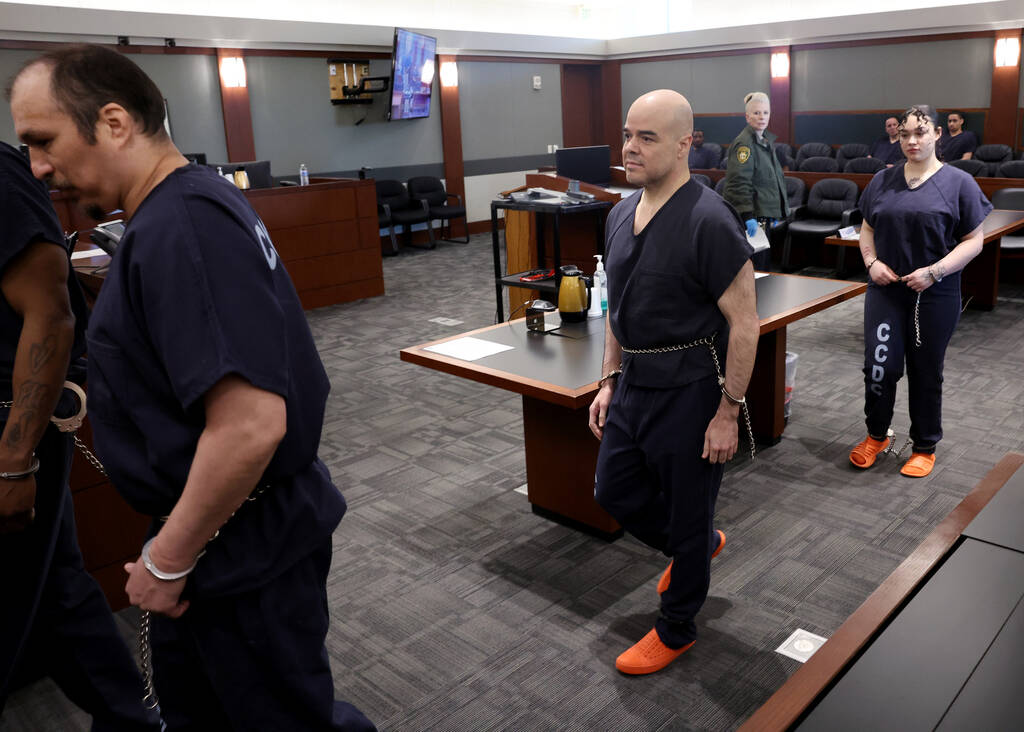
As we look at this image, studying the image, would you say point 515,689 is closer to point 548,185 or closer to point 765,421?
point 765,421

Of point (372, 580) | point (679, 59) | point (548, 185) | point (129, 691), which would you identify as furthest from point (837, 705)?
point (679, 59)

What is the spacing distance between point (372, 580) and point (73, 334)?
147 cm

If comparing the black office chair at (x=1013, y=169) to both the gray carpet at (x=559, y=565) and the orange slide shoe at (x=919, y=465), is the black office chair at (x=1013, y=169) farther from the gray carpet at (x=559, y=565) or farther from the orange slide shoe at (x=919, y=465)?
the orange slide shoe at (x=919, y=465)

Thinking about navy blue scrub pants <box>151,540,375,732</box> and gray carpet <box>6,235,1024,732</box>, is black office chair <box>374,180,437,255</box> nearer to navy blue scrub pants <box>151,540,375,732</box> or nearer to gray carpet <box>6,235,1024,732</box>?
gray carpet <box>6,235,1024,732</box>

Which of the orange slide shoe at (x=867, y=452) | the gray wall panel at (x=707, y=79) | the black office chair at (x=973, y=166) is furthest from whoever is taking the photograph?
the gray wall panel at (x=707, y=79)

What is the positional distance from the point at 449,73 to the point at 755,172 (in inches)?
241

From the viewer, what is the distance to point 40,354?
1572 mm

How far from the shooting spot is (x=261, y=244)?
119cm

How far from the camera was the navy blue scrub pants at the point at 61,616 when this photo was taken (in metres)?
1.67

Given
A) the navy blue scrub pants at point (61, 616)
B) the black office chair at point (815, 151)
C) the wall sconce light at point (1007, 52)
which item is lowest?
the navy blue scrub pants at point (61, 616)

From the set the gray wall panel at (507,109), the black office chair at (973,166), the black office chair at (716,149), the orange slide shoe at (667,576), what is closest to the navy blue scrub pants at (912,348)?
the orange slide shoe at (667,576)

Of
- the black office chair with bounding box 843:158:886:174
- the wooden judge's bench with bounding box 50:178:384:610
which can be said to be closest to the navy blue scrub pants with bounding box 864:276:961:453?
the wooden judge's bench with bounding box 50:178:384:610

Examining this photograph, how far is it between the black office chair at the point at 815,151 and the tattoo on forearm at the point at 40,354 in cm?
1028

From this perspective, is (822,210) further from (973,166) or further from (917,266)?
(917,266)
